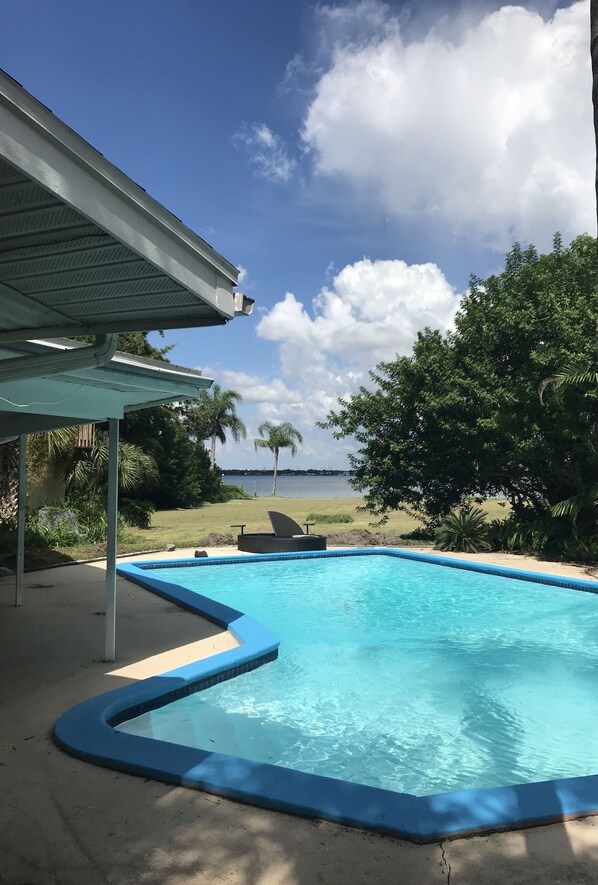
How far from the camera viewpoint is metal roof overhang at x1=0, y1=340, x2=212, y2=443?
5324 mm

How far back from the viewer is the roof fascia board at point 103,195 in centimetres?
208

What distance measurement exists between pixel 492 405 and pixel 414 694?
1115 centimetres

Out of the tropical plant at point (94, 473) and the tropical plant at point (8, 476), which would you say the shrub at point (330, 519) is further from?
the tropical plant at point (8, 476)

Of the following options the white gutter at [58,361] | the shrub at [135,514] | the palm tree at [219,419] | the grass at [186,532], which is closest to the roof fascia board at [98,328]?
the white gutter at [58,361]

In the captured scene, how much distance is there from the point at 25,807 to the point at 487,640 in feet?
23.1

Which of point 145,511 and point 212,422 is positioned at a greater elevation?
point 212,422

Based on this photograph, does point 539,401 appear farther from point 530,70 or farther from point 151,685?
point 151,685

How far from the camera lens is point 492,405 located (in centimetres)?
1669

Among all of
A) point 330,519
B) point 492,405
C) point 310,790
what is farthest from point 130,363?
point 330,519

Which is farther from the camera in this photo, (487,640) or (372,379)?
(372,379)

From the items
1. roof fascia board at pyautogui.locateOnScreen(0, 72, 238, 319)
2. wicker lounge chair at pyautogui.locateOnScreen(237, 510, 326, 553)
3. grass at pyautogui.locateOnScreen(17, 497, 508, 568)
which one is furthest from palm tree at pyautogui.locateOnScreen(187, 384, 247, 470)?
roof fascia board at pyautogui.locateOnScreen(0, 72, 238, 319)

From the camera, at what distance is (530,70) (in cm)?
521

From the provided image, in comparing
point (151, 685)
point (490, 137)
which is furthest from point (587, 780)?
point (490, 137)

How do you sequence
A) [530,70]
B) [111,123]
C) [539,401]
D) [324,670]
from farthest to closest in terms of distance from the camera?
[539,401] < [111,123] < [324,670] < [530,70]
